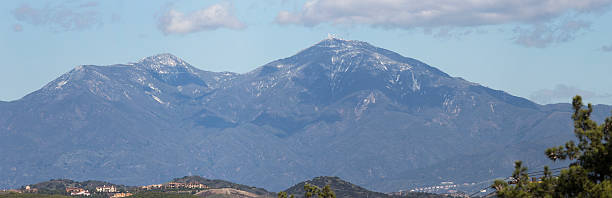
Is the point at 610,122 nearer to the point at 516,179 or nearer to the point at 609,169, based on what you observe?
the point at 609,169

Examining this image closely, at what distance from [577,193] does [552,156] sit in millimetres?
4779

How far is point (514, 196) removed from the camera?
4318 inches

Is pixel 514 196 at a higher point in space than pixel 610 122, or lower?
lower

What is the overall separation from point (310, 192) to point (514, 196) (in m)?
63.0

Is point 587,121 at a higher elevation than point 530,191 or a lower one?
higher

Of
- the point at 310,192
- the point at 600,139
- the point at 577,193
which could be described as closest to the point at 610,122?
the point at 600,139

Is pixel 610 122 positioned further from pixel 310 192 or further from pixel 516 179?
pixel 310 192

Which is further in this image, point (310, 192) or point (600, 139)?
point (310, 192)

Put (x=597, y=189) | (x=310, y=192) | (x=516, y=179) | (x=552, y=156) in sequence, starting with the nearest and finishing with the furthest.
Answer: (x=597, y=189) → (x=552, y=156) → (x=516, y=179) → (x=310, y=192)

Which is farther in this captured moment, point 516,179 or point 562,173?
point 516,179

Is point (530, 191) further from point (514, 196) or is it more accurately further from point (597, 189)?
Result: point (597, 189)

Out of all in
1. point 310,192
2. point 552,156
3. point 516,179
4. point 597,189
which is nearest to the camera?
point 597,189

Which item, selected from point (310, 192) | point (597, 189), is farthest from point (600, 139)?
point (310, 192)

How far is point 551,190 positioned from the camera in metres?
112
